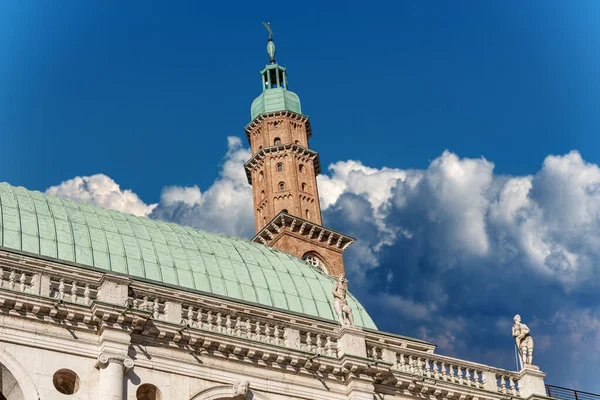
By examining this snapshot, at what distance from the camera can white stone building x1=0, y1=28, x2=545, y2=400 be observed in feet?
112

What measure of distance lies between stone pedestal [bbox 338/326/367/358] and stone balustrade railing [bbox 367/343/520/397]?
2.16 feet

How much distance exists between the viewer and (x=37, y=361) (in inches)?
1320

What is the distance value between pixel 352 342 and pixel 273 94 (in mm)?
50357

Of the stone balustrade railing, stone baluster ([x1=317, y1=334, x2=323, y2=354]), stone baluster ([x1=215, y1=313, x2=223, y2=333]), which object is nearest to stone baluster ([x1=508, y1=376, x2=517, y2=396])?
the stone balustrade railing

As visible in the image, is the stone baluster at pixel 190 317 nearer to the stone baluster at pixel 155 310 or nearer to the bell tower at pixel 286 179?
the stone baluster at pixel 155 310

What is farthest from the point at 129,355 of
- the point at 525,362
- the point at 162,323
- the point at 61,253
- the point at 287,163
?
the point at 287,163

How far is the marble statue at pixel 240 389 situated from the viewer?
36.5 meters

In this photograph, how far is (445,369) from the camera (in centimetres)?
4294

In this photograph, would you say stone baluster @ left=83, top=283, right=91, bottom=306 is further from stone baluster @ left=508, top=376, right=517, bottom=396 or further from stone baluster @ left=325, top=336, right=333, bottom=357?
stone baluster @ left=508, top=376, right=517, bottom=396

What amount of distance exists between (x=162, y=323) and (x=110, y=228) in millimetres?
11463

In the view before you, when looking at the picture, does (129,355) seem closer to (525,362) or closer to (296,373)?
(296,373)

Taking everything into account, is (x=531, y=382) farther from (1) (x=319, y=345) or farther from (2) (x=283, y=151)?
(2) (x=283, y=151)

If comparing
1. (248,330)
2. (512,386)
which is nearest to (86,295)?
(248,330)

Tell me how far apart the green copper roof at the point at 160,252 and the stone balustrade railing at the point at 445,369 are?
6.57 metres
